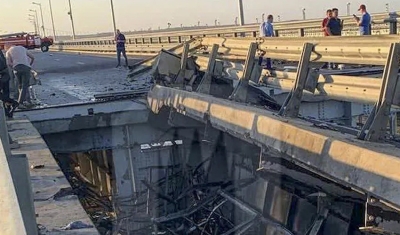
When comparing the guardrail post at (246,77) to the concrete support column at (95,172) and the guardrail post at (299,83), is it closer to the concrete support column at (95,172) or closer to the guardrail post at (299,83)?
the guardrail post at (299,83)

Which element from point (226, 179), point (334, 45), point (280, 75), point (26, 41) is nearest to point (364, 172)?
point (334, 45)

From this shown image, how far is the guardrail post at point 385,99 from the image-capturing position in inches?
221

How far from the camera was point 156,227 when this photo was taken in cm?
944

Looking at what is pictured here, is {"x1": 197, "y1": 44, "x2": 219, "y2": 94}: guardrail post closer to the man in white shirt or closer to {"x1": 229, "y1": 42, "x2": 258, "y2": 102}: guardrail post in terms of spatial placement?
{"x1": 229, "y1": 42, "x2": 258, "y2": 102}: guardrail post

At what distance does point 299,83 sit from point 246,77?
5.99 feet

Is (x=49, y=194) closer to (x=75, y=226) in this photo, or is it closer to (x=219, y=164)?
(x=75, y=226)

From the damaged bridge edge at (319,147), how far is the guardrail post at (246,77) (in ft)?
0.72

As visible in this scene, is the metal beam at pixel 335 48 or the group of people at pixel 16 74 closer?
the metal beam at pixel 335 48

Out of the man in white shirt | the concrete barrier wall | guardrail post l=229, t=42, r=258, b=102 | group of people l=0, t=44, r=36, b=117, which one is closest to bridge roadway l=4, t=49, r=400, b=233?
guardrail post l=229, t=42, r=258, b=102

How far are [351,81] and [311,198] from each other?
1.63m

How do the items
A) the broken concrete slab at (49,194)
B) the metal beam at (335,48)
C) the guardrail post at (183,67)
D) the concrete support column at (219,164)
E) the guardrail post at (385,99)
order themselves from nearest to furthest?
the broken concrete slab at (49,194) → the guardrail post at (385,99) → the metal beam at (335,48) → the concrete support column at (219,164) → the guardrail post at (183,67)

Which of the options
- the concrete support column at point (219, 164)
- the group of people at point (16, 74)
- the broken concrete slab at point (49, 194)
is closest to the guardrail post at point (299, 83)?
the broken concrete slab at point (49, 194)

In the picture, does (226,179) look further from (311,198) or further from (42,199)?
(42,199)

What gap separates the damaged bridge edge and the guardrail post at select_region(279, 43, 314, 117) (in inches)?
8.1
